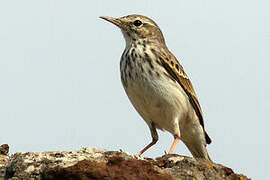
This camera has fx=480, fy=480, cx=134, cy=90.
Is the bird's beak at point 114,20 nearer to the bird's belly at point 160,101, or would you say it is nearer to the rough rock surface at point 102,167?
the bird's belly at point 160,101

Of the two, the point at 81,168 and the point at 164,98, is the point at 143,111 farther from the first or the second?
the point at 81,168

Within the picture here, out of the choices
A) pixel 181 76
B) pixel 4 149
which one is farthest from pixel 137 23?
pixel 4 149

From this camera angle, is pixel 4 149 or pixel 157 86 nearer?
pixel 4 149

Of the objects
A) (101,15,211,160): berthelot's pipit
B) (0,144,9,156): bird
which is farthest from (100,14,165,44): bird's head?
(0,144,9,156): bird

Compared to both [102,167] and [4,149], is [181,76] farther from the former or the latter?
[102,167]

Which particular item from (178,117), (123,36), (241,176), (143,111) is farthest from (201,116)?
(241,176)

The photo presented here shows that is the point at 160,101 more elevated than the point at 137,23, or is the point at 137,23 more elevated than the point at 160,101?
the point at 137,23

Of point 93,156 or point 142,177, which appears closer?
point 142,177

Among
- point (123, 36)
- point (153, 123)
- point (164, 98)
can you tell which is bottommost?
point (153, 123)
